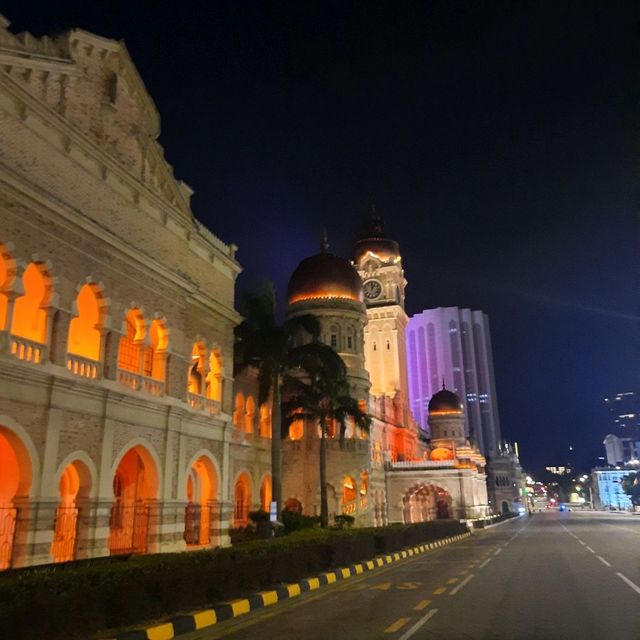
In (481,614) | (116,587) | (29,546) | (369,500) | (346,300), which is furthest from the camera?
(346,300)

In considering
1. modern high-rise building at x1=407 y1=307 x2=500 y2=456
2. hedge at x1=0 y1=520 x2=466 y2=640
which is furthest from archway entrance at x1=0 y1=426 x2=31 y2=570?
modern high-rise building at x1=407 y1=307 x2=500 y2=456

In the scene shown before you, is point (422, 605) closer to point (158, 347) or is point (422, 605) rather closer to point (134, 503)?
point (134, 503)

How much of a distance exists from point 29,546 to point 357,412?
780 inches

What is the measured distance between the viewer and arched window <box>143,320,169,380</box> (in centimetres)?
2025

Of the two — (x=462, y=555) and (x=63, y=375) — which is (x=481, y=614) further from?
(x=462, y=555)

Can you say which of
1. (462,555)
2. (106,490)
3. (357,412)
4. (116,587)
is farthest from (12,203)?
(357,412)

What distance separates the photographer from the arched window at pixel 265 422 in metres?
34.8

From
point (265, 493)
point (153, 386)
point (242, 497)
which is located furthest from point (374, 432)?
point (153, 386)

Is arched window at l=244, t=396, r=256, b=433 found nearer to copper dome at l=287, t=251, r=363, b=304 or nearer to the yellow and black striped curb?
copper dome at l=287, t=251, r=363, b=304

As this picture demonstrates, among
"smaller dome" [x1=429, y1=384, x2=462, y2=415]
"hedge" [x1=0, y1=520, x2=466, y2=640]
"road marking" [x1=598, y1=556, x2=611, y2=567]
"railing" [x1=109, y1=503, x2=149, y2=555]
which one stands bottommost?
"road marking" [x1=598, y1=556, x2=611, y2=567]

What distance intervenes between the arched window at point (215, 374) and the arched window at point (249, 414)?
851 centimetres

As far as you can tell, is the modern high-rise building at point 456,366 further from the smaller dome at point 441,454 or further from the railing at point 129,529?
the railing at point 129,529

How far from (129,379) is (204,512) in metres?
6.95

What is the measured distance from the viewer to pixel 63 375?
1568cm
